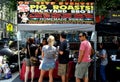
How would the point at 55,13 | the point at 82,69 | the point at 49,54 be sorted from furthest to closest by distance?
1. the point at 55,13
2. the point at 49,54
3. the point at 82,69

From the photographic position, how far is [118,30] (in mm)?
13258

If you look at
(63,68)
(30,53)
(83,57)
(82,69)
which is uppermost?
(83,57)

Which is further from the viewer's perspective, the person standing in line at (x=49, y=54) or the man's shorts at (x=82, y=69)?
the person standing in line at (x=49, y=54)

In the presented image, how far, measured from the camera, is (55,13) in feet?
42.2

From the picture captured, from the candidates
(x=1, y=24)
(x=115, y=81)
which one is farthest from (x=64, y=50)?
(x=1, y=24)

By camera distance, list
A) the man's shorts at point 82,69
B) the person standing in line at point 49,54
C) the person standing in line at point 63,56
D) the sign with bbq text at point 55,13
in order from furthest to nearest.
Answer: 1. the sign with bbq text at point 55,13
2. the person standing in line at point 63,56
3. the person standing in line at point 49,54
4. the man's shorts at point 82,69

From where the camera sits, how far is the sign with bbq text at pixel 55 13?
12719 millimetres

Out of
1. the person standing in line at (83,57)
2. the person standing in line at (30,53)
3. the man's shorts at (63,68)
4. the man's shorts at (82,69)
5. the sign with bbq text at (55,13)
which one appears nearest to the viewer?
the person standing in line at (83,57)

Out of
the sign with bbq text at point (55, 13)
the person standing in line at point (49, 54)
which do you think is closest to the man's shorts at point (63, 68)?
the person standing in line at point (49, 54)

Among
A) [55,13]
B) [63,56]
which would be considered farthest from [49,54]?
[55,13]

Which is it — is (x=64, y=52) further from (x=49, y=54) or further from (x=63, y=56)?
(x=49, y=54)

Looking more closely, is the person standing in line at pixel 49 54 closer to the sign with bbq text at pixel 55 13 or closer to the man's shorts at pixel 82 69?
the man's shorts at pixel 82 69

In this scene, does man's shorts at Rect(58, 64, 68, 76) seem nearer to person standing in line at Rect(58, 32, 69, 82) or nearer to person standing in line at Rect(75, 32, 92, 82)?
person standing in line at Rect(58, 32, 69, 82)

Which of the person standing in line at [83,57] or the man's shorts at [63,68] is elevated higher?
the person standing in line at [83,57]
